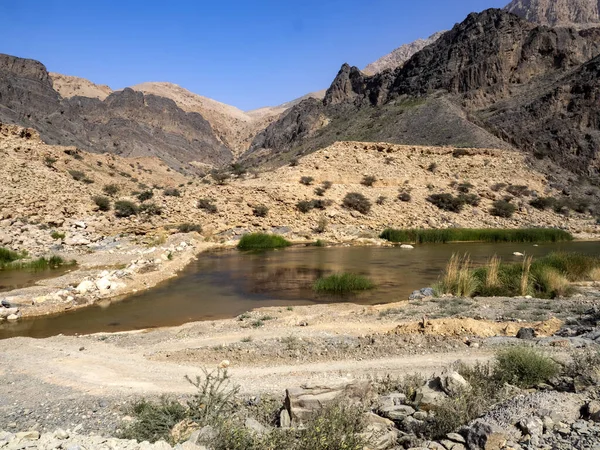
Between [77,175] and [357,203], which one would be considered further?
[77,175]

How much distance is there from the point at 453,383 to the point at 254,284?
1169cm

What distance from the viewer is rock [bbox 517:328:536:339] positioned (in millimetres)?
7526

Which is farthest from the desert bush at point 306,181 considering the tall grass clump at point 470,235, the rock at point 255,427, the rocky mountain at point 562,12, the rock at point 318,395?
the rocky mountain at point 562,12

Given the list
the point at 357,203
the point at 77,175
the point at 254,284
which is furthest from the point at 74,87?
the point at 254,284

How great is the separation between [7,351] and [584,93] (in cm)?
6268

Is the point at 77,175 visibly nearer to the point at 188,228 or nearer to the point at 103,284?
the point at 188,228

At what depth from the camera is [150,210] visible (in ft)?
94.7

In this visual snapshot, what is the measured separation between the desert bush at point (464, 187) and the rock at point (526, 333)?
30304 millimetres

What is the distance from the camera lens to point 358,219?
31.6 metres

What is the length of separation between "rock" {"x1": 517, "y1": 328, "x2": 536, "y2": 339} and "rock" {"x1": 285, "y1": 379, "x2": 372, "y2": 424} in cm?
388

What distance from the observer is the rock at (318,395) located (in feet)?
14.7

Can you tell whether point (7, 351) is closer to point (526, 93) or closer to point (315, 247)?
point (315, 247)

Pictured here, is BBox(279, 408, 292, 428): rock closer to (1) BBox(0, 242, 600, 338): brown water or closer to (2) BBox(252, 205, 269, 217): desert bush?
(1) BBox(0, 242, 600, 338): brown water

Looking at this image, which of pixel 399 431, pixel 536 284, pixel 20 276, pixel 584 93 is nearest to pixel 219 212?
pixel 20 276
